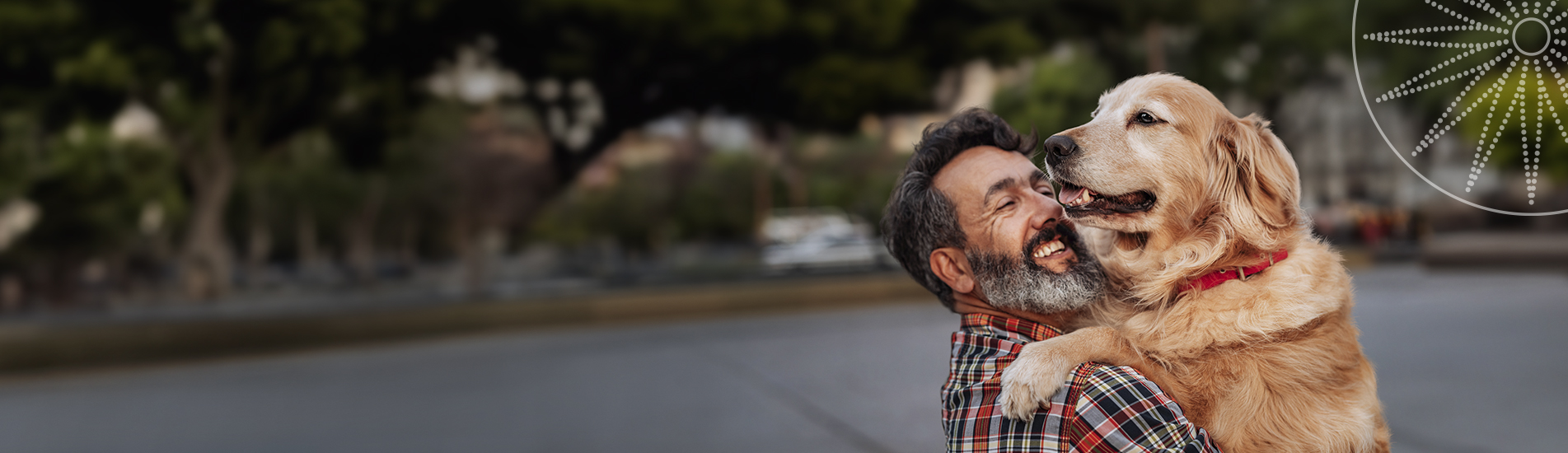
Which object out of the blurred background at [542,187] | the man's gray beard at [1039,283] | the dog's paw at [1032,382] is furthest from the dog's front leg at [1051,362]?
the blurred background at [542,187]

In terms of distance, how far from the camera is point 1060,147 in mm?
1747

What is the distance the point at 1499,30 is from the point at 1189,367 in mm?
759

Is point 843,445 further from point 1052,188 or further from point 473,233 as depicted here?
point 473,233

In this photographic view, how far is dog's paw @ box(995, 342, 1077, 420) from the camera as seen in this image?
1745mm

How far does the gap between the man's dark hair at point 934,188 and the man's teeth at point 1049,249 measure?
0.46ft

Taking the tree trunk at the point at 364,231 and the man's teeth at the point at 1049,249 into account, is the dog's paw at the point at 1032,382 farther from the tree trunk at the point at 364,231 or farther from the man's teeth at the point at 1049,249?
the tree trunk at the point at 364,231

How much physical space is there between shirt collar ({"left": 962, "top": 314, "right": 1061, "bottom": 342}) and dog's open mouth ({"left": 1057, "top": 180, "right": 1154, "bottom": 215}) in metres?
0.36

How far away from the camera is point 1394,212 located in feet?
83.7

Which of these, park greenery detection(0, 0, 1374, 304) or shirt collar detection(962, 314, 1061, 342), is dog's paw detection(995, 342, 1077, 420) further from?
park greenery detection(0, 0, 1374, 304)

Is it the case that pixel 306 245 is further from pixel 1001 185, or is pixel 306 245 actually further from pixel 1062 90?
pixel 1001 185

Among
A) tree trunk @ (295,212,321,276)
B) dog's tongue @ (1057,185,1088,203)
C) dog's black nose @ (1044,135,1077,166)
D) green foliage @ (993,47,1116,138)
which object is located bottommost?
tree trunk @ (295,212,321,276)

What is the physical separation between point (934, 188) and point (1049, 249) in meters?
0.25

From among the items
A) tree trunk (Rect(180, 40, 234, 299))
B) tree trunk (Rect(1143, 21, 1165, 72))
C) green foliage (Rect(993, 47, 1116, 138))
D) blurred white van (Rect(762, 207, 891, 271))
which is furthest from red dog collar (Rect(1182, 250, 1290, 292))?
blurred white van (Rect(762, 207, 891, 271))

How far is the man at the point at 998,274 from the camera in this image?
5.70 feet
